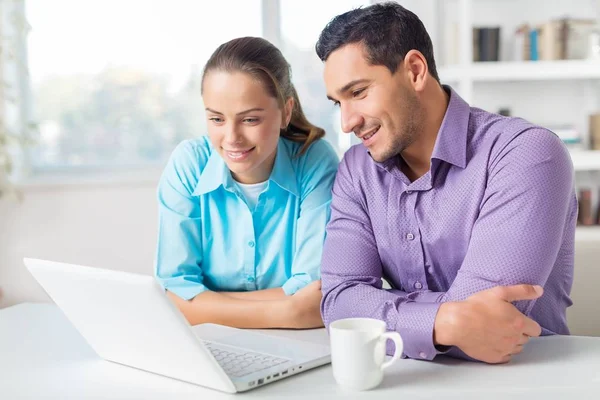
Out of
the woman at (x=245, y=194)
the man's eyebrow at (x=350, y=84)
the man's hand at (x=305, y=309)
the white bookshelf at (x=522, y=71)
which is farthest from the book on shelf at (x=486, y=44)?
the man's hand at (x=305, y=309)

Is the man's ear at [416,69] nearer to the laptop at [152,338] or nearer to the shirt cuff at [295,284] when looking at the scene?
the shirt cuff at [295,284]

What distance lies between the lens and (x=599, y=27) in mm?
3861

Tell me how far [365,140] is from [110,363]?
0.70m

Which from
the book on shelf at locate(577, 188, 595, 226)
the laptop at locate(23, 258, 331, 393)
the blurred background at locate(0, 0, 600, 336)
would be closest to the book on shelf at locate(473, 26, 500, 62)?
the blurred background at locate(0, 0, 600, 336)

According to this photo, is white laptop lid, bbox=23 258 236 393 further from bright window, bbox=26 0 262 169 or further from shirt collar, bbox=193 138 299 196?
bright window, bbox=26 0 262 169

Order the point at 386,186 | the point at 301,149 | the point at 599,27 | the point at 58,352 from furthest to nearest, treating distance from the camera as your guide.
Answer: the point at 599,27 < the point at 301,149 < the point at 386,186 < the point at 58,352

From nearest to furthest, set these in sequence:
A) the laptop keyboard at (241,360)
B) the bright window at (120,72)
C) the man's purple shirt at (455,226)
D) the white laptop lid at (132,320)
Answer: the white laptop lid at (132,320) < the laptop keyboard at (241,360) < the man's purple shirt at (455,226) < the bright window at (120,72)

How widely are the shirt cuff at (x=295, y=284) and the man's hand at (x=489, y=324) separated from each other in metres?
0.48

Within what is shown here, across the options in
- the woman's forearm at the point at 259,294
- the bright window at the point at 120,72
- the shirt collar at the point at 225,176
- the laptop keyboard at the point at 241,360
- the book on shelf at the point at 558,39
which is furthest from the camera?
the bright window at the point at 120,72

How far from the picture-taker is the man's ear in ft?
5.34

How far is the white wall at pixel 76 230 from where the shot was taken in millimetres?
3693

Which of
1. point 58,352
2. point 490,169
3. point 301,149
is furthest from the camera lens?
point 301,149

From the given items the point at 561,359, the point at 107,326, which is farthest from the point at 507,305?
the point at 107,326

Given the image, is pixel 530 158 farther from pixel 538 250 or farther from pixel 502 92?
pixel 502 92
